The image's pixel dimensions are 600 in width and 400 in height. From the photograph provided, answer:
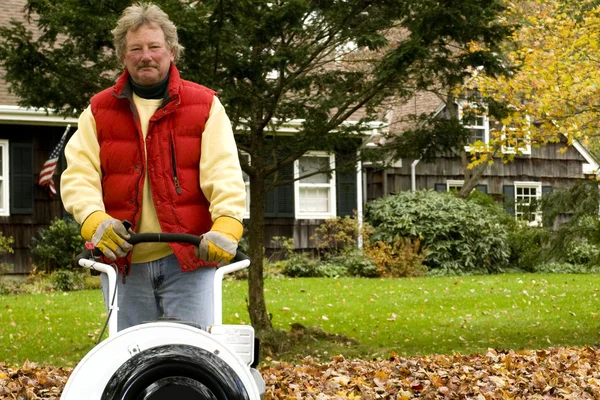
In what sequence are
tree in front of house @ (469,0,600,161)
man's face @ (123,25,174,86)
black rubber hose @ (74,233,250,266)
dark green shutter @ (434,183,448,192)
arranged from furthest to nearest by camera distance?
dark green shutter @ (434,183,448,192), tree in front of house @ (469,0,600,161), man's face @ (123,25,174,86), black rubber hose @ (74,233,250,266)

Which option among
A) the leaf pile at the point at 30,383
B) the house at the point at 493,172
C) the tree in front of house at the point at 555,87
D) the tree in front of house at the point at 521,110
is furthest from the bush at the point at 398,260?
the leaf pile at the point at 30,383

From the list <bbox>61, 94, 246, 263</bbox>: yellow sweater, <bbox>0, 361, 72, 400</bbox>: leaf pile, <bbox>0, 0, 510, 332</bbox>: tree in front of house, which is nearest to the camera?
<bbox>61, 94, 246, 263</bbox>: yellow sweater

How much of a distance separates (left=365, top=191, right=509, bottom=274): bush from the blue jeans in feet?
58.5

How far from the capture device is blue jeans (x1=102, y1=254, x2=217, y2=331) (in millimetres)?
4012

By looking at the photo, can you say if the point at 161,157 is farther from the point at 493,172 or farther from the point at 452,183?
the point at 493,172

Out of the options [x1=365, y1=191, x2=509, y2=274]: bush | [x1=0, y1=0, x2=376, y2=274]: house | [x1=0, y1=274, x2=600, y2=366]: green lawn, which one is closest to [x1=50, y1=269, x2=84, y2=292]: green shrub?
[x1=0, y1=274, x2=600, y2=366]: green lawn

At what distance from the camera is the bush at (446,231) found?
874 inches

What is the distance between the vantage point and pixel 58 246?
19281 mm

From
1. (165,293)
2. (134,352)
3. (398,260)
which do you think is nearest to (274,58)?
(165,293)

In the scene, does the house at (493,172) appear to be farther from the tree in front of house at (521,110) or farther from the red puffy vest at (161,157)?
the red puffy vest at (161,157)

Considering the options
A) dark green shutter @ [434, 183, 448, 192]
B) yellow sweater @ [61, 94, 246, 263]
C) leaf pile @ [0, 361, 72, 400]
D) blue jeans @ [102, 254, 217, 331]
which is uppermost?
dark green shutter @ [434, 183, 448, 192]

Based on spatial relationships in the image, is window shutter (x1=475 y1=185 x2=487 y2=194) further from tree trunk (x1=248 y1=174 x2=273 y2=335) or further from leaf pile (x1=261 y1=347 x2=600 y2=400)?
leaf pile (x1=261 y1=347 x2=600 y2=400)

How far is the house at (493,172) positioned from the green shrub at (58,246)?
8520mm

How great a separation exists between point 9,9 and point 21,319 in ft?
31.0
